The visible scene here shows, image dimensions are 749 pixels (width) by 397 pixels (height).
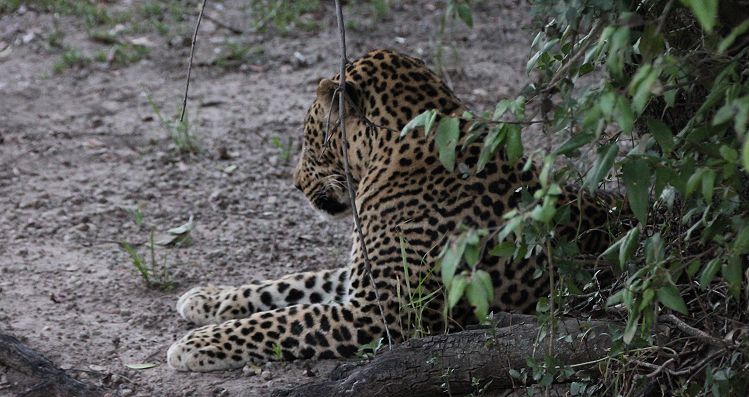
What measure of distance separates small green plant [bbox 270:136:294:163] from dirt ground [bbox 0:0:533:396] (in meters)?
0.04

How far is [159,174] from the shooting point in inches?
317

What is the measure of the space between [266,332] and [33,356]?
3.58 feet

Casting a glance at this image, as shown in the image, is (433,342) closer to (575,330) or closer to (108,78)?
(575,330)

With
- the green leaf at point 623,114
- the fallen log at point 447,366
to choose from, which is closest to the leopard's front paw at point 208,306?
the fallen log at point 447,366

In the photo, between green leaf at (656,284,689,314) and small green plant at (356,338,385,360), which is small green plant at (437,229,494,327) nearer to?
green leaf at (656,284,689,314)

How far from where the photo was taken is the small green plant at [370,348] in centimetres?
483

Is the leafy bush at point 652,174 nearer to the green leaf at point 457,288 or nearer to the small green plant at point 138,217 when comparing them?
the green leaf at point 457,288

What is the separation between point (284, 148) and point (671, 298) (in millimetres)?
5679

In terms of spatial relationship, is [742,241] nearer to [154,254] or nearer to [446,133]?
Answer: [446,133]

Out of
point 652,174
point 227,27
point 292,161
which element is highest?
point 652,174

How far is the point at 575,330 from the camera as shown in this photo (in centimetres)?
428

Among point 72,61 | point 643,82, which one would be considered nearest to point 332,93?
point 643,82

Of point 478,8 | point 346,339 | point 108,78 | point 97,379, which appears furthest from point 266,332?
point 478,8

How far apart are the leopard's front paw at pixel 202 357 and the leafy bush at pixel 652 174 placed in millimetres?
1727
